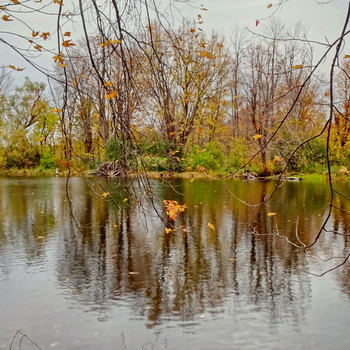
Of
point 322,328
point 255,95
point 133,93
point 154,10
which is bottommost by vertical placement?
point 322,328

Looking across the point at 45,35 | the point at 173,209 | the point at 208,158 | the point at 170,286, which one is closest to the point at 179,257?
the point at 170,286

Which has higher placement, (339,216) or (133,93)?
(133,93)

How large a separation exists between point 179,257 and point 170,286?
1.22 metres

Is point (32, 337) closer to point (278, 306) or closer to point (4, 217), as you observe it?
point (278, 306)

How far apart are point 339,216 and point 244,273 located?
16.7ft

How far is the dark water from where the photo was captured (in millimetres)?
3744

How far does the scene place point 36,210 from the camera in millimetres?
10312

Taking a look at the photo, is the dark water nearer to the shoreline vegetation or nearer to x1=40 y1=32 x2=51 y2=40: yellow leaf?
x1=40 y1=32 x2=51 y2=40: yellow leaf

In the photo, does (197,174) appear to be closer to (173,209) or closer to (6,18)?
(173,209)

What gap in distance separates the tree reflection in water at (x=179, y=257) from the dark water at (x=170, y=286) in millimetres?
18

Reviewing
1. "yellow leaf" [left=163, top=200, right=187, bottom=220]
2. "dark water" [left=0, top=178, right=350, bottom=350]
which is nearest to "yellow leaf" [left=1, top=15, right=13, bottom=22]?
"dark water" [left=0, top=178, right=350, bottom=350]

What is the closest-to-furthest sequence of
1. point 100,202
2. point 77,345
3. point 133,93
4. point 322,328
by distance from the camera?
point 133,93
point 77,345
point 322,328
point 100,202

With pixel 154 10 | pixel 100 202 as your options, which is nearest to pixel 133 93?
pixel 154 10

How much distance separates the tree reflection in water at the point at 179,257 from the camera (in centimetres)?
443
